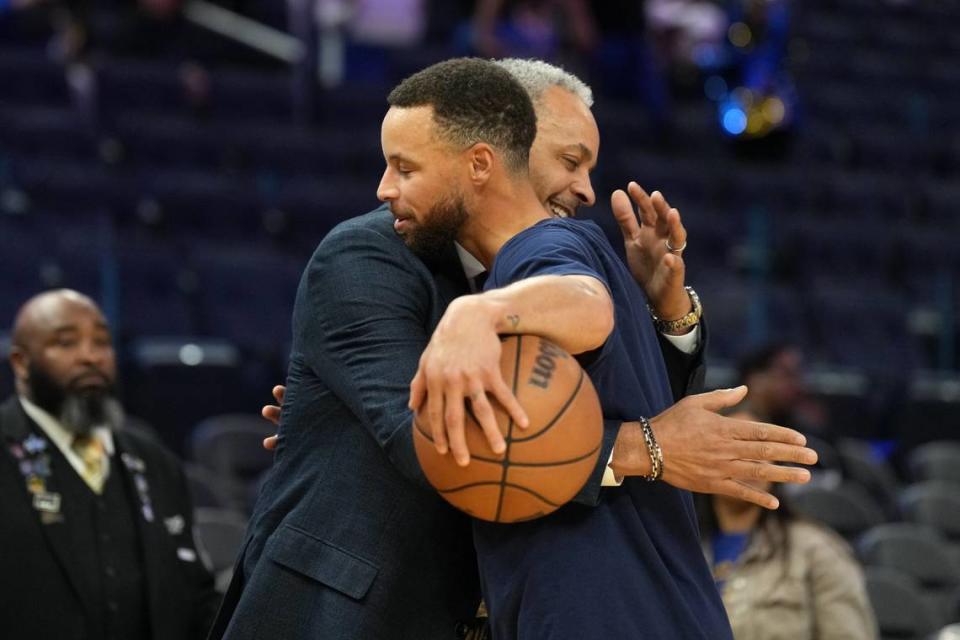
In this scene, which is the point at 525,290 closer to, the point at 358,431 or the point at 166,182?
the point at 358,431

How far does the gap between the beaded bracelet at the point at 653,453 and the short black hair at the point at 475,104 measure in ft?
1.75

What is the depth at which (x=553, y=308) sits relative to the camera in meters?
2.41

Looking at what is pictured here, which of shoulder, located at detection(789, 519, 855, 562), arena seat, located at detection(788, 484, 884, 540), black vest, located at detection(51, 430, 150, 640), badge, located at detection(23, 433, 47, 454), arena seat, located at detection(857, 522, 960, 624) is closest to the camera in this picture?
black vest, located at detection(51, 430, 150, 640)

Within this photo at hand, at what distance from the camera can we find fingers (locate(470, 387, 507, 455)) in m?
2.34

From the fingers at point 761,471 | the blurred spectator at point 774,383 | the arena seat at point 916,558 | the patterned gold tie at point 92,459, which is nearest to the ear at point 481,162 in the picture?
the fingers at point 761,471

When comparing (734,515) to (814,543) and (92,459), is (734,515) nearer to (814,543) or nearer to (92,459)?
(814,543)

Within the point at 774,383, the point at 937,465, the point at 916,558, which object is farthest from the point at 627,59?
the point at 916,558

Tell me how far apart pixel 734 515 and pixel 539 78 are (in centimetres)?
238

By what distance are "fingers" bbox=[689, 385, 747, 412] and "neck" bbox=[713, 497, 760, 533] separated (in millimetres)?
2468

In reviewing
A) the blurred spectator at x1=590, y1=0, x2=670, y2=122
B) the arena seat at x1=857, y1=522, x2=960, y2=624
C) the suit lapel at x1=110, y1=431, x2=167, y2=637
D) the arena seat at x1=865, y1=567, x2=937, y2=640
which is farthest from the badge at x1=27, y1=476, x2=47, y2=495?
the blurred spectator at x1=590, y1=0, x2=670, y2=122

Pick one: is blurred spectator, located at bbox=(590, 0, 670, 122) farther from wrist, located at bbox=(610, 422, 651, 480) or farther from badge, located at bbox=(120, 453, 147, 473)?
wrist, located at bbox=(610, 422, 651, 480)

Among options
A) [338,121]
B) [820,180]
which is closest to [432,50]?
[338,121]

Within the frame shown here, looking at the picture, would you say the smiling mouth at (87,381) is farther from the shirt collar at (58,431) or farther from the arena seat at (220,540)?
the arena seat at (220,540)

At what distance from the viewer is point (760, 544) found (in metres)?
5.00
